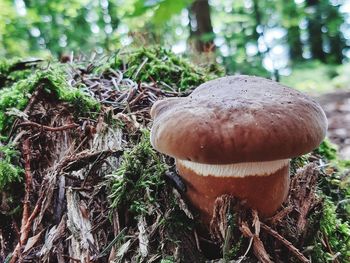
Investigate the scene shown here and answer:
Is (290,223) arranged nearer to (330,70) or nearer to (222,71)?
(222,71)

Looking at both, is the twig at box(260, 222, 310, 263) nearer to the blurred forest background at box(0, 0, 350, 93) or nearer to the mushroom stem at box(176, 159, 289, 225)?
the mushroom stem at box(176, 159, 289, 225)

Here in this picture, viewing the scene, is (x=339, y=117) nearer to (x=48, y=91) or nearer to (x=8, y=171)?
(x=48, y=91)

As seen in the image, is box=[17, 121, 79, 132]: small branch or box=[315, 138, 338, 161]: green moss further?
box=[315, 138, 338, 161]: green moss

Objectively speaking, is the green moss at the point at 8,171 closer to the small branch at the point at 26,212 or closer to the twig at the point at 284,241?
the small branch at the point at 26,212

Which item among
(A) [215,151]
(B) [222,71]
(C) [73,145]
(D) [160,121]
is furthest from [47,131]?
(B) [222,71]

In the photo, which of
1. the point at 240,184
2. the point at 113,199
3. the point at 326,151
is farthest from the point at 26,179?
the point at 326,151

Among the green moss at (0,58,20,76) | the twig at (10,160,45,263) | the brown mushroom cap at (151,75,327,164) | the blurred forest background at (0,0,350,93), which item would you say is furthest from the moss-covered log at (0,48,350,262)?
the blurred forest background at (0,0,350,93)

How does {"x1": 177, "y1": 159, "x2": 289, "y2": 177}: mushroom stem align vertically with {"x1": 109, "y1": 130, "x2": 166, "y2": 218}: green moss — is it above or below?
above

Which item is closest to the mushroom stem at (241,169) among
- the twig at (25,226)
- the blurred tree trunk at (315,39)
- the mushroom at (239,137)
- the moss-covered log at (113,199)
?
the mushroom at (239,137)
